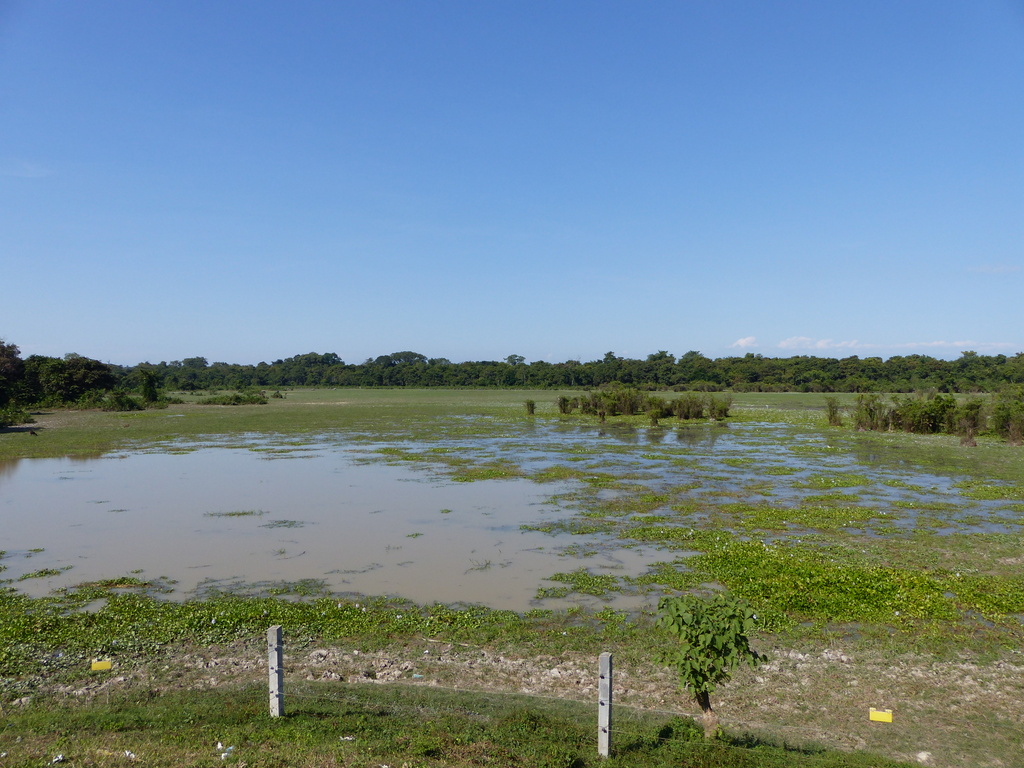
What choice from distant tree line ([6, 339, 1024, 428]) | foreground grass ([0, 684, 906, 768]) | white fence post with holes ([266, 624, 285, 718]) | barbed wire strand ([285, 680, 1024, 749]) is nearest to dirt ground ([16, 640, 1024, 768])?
barbed wire strand ([285, 680, 1024, 749])

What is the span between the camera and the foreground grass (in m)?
5.39

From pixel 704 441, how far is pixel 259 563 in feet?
90.1

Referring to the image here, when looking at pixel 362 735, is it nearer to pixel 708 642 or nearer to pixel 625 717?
pixel 625 717

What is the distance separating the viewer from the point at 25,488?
69.1 ft

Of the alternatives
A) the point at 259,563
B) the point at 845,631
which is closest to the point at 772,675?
the point at 845,631

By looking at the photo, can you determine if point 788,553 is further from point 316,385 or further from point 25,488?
point 316,385

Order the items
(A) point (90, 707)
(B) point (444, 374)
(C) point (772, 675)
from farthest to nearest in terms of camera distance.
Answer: (B) point (444, 374)
(C) point (772, 675)
(A) point (90, 707)

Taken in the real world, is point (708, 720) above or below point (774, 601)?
above

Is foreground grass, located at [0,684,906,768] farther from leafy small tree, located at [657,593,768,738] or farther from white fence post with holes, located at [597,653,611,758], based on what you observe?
leafy small tree, located at [657,593,768,738]

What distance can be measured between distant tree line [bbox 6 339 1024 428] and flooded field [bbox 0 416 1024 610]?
30893 millimetres

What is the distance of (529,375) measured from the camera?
136 meters

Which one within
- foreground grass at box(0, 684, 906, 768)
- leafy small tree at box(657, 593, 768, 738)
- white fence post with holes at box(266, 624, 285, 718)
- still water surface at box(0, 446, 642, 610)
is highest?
leafy small tree at box(657, 593, 768, 738)

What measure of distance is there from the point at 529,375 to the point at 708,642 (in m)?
130

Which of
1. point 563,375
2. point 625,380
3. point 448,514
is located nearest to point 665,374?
point 625,380
